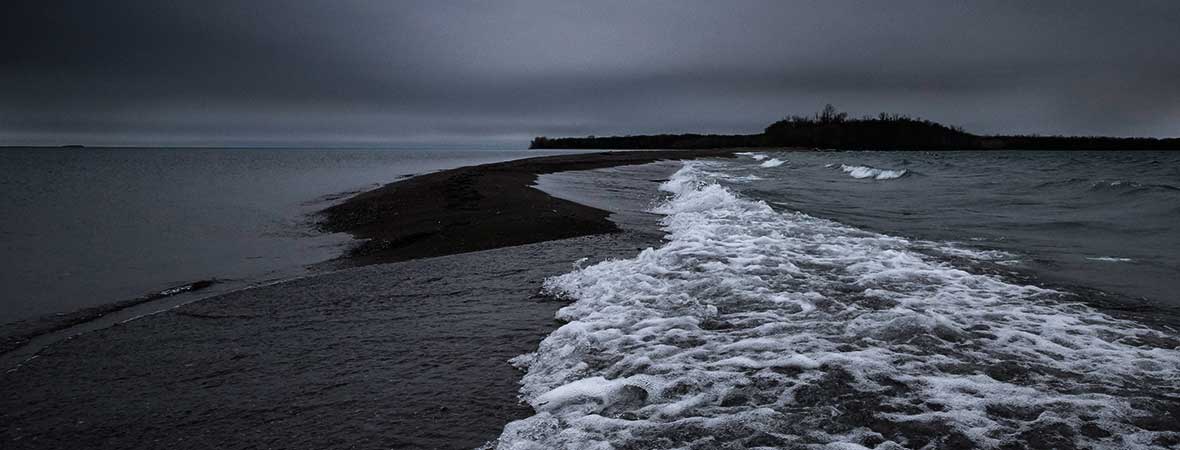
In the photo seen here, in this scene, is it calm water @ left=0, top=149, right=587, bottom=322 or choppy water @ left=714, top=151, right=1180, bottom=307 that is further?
calm water @ left=0, top=149, right=587, bottom=322

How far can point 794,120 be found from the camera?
479 ft

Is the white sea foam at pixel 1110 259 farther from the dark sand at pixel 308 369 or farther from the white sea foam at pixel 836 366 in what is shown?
the dark sand at pixel 308 369

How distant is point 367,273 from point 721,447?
5.77m

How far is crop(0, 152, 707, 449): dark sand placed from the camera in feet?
10.2

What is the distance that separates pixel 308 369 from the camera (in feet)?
13.1

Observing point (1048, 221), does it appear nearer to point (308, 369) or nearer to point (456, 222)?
point (456, 222)

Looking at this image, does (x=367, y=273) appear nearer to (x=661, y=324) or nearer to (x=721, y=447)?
(x=661, y=324)

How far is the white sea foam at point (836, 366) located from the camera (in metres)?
2.85

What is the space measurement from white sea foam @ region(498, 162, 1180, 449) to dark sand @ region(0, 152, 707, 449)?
1.28 ft

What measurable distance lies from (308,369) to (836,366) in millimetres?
3423

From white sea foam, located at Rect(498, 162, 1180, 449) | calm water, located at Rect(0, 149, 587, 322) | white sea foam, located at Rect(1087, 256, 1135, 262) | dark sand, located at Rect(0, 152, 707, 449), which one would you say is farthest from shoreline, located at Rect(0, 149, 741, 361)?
white sea foam, located at Rect(1087, 256, 1135, 262)

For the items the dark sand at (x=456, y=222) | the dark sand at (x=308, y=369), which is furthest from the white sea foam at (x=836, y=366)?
the dark sand at (x=456, y=222)

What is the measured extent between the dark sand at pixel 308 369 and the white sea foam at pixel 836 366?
0.39m

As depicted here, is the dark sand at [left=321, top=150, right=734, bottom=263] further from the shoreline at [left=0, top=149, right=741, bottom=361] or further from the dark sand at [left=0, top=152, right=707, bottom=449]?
the dark sand at [left=0, top=152, right=707, bottom=449]
